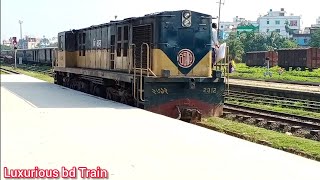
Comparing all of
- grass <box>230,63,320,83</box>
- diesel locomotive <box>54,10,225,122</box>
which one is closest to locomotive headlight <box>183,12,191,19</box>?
diesel locomotive <box>54,10,225,122</box>

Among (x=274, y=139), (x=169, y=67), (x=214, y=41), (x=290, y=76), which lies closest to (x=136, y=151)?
(x=274, y=139)

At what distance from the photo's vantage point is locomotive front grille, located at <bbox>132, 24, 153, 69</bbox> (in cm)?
1298

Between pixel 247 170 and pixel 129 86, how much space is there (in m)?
7.72

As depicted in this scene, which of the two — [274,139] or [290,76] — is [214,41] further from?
[290,76]

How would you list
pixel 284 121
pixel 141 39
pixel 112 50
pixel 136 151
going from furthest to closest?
pixel 112 50 < pixel 141 39 < pixel 284 121 < pixel 136 151

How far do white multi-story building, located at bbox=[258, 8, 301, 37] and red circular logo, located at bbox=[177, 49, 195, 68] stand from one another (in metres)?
149

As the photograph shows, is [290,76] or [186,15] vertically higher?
[186,15]

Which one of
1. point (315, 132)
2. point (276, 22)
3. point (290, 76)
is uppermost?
point (276, 22)

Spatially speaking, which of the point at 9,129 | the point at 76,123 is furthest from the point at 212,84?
the point at 9,129

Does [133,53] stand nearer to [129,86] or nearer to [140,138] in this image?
[129,86]

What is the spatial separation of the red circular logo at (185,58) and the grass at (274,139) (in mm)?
1946

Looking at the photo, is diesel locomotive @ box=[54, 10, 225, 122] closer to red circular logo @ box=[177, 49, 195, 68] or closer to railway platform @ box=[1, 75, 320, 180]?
red circular logo @ box=[177, 49, 195, 68]

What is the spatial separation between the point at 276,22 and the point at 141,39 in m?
154

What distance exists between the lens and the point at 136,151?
7148 mm
